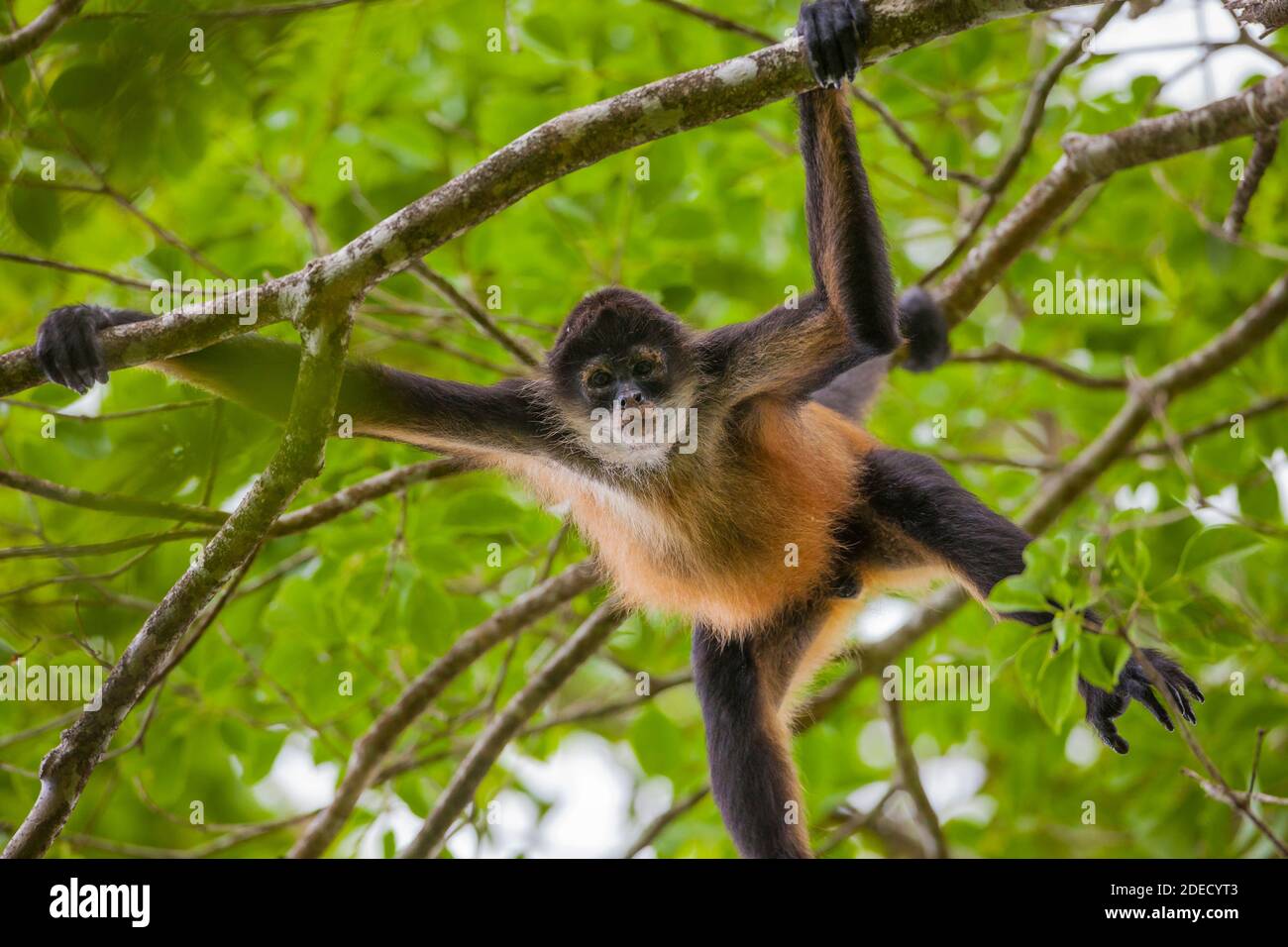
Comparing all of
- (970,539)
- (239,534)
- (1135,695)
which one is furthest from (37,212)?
(1135,695)

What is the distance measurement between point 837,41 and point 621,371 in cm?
219

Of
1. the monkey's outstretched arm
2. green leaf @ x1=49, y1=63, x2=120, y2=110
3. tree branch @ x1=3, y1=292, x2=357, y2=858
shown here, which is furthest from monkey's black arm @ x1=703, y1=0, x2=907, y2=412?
green leaf @ x1=49, y1=63, x2=120, y2=110

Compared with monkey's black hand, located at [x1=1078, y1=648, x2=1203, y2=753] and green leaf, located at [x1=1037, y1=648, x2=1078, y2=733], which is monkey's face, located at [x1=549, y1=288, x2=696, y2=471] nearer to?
monkey's black hand, located at [x1=1078, y1=648, x2=1203, y2=753]

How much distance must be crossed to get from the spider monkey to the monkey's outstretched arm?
0.6 inches

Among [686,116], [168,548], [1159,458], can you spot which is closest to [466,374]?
[168,548]

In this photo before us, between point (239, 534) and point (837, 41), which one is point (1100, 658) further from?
point (239, 534)

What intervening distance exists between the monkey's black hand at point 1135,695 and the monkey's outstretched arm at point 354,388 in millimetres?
2776

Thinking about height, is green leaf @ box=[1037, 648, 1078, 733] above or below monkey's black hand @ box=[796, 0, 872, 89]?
below

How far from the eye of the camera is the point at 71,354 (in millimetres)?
4473

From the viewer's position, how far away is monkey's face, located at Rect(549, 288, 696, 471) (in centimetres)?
599

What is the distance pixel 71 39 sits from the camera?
207 inches

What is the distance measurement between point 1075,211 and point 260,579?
18.8ft
